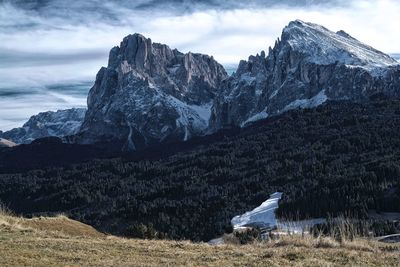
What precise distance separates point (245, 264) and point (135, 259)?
4968 millimetres

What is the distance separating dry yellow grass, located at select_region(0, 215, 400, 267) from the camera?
2180cm

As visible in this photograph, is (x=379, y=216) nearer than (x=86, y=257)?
No

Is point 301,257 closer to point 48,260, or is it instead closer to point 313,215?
point 48,260

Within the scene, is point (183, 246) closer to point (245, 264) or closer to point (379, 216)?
point (245, 264)

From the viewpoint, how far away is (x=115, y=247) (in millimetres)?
26297

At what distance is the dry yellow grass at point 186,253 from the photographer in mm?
21797

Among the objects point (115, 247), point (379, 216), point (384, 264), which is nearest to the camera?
point (384, 264)

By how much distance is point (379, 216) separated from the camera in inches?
6791

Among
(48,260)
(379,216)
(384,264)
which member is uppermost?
(48,260)

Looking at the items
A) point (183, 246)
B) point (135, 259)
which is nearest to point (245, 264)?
point (135, 259)

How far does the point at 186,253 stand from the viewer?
25.0 metres

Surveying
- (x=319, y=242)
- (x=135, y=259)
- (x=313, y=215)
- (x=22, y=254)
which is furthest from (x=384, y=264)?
(x=313, y=215)

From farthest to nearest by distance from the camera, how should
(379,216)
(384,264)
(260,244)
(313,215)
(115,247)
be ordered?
(313,215), (379,216), (260,244), (115,247), (384,264)

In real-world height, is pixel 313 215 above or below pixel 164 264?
below
